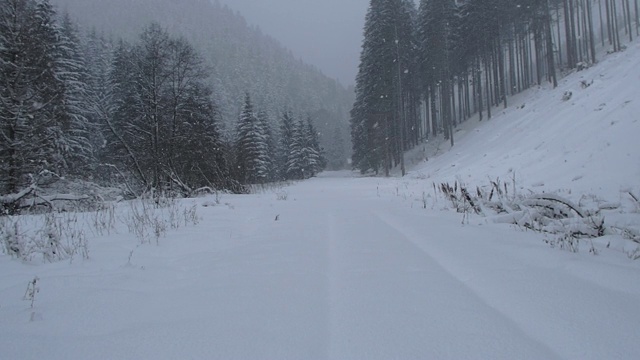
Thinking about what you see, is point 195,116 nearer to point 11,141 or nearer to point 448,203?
point 11,141

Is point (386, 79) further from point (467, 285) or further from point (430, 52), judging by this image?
point (467, 285)

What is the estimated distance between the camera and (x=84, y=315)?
1.87 m

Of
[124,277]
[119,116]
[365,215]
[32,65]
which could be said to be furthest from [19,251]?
[119,116]

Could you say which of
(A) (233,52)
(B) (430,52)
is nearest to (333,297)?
(B) (430,52)

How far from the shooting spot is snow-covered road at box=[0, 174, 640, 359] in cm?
146

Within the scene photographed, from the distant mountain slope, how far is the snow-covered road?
71239mm

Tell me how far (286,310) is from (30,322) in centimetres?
140

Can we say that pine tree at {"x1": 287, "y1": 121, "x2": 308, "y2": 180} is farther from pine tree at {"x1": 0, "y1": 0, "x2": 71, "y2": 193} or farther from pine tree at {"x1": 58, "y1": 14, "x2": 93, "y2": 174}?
pine tree at {"x1": 0, "y1": 0, "x2": 71, "y2": 193}

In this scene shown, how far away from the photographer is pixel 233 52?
110m

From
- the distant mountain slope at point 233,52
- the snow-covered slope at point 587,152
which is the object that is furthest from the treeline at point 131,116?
the distant mountain slope at point 233,52

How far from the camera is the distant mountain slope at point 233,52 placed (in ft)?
297

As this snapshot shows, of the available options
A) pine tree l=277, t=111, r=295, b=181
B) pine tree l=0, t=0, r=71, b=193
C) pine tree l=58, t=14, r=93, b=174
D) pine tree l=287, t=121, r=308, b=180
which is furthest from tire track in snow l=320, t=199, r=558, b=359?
pine tree l=277, t=111, r=295, b=181

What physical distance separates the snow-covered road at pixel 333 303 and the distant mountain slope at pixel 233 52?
71.2 metres

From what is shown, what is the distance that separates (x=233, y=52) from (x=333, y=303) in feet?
395
